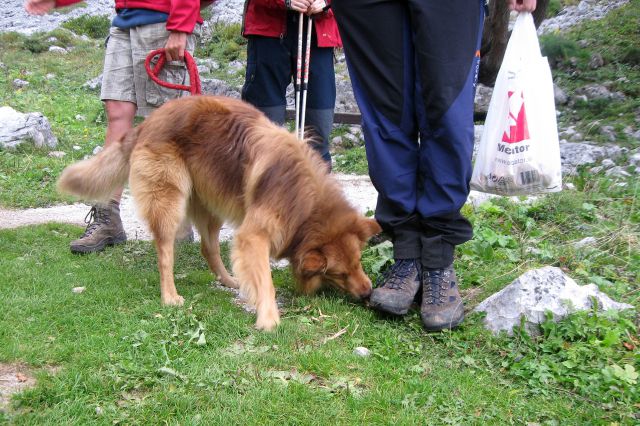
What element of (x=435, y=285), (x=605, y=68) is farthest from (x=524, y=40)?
(x=605, y=68)

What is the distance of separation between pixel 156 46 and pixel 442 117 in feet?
8.09

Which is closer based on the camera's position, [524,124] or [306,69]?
[524,124]

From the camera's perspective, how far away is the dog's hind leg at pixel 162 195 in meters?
3.83

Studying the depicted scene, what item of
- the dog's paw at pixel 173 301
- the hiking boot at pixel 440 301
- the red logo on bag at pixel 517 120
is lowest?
the dog's paw at pixel 173 301

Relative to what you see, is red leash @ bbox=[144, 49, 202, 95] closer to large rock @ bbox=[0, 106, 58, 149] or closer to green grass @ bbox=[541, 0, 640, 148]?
large rock @ bbox=[0, 106, 58, 149]

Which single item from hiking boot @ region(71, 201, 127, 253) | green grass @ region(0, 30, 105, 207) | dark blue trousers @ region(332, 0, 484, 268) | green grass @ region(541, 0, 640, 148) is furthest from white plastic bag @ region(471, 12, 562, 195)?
green grass @ region(0, 30, 105, 207)

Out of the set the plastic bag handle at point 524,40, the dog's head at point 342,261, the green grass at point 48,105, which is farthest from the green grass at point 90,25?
the plastic bag handle at point 524,40

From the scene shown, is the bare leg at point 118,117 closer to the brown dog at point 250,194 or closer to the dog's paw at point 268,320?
the brown dog at point 250,194

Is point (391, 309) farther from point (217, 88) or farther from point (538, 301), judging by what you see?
point (217, 88)

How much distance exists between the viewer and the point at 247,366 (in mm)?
2836

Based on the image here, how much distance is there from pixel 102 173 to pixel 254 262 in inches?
57.0

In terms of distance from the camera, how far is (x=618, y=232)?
4.05 meters

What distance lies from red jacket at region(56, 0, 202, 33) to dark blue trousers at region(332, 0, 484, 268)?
4.74 feet

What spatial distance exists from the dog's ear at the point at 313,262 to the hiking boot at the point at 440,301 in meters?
0.60
